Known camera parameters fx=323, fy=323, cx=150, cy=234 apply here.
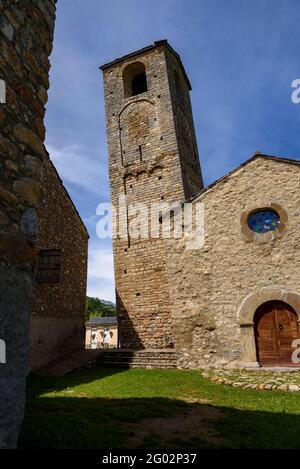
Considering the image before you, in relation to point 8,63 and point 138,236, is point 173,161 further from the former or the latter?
point 8,63

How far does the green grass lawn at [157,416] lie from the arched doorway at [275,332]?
2.09 m

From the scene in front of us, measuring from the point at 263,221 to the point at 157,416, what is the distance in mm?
6327

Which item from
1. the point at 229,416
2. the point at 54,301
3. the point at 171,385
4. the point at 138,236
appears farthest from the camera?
the point at 138,236

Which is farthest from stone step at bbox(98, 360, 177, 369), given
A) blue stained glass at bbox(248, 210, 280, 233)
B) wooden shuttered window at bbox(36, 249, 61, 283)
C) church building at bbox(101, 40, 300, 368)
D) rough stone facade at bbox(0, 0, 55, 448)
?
rough stone facade at bbox(0, 0, 55, 448)

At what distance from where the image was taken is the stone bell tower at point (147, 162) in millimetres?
13891

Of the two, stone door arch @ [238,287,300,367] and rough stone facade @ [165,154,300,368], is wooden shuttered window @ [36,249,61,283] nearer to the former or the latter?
rough stone facade @ [165,154,300,368]

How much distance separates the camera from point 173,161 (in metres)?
15.1

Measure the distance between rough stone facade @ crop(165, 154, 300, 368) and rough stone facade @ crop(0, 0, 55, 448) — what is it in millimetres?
7311

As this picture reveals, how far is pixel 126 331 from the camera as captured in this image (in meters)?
14.1

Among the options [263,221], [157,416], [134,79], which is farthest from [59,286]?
[134,79]

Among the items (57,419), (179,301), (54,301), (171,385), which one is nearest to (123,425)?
(57,419)

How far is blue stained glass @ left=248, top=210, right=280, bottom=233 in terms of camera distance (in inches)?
360

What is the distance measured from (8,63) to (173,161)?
12.9 m

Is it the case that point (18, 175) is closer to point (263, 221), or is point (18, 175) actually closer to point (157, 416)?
point (157, 416)
